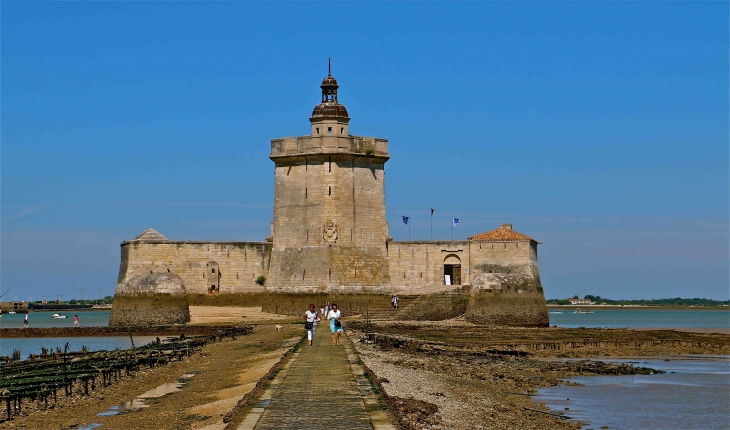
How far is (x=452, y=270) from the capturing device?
48.9 meters

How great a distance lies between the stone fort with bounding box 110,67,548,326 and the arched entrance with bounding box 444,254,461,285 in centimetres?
4

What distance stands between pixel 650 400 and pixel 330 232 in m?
26.3

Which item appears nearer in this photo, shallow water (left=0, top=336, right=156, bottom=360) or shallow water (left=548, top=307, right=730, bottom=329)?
shallow water (left=0, top=336, right=156, bottom=360)

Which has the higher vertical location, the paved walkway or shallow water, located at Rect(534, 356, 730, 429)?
the paved walkway

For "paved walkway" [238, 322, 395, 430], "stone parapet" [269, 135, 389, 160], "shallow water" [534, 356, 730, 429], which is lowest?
"shallow water" [534, 356, 730, 429]

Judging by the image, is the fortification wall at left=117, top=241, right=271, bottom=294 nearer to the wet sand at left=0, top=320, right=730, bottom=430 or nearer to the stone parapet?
the stone parapet

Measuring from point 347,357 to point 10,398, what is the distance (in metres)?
6.46

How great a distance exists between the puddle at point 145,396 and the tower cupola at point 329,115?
24330 mm

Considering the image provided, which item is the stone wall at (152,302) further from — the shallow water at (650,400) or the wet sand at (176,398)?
the shallow water at (650,400)

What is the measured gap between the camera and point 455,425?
49.3ft

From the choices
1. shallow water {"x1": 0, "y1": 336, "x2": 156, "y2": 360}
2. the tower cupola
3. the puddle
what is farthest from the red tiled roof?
the puddle

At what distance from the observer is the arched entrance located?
48562mm

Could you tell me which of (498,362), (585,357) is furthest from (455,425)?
(585,357)

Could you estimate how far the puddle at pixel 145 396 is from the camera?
1812 cm
